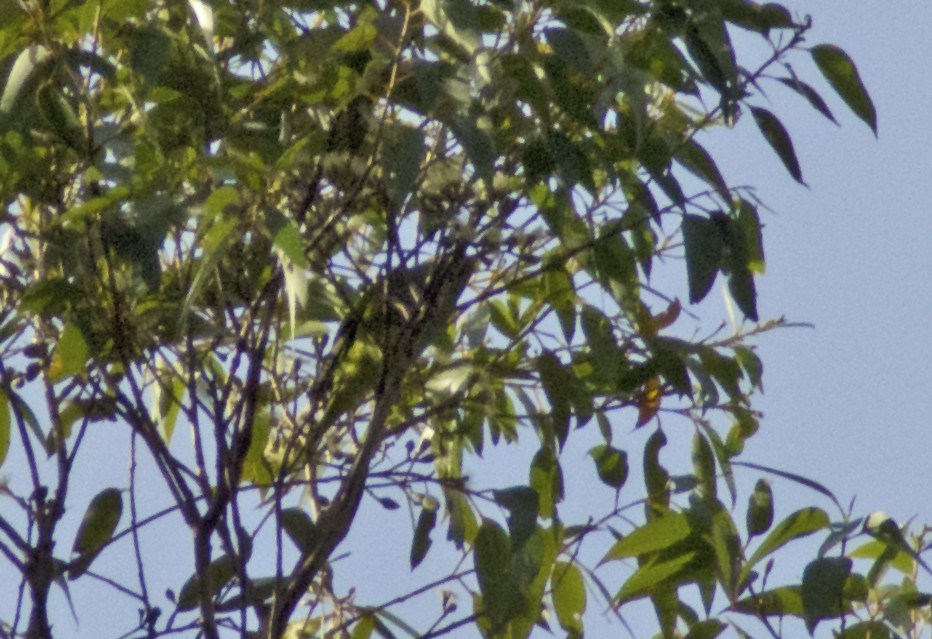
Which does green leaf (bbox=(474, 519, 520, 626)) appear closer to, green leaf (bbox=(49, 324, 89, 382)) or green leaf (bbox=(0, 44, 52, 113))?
green leaf (bbox=(49, 324, 89, 382))

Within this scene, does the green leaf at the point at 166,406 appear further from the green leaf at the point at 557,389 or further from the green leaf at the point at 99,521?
the green leaf at the point at 557,389

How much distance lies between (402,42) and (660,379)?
405 millimetres

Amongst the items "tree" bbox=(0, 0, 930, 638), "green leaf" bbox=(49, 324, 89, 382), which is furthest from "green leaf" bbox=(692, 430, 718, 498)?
"green leaf" bbox=(49, 324, 89, 382)

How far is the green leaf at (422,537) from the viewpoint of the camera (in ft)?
3.47

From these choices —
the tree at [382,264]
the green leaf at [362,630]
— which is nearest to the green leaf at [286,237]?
the tree at [382,264]

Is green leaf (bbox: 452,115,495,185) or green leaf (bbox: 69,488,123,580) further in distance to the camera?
green leaf (bbox: 69,488,123,580)

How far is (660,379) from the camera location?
1042mm

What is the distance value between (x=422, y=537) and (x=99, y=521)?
0.25 metres

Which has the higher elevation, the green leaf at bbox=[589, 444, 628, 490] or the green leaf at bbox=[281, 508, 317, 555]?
the green leaf at bbox=[589, 444, 628, 490]

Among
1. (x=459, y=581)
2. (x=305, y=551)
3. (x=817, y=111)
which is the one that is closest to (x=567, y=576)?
(x=459, y=581)

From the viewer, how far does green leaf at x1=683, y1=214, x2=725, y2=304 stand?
820 millimetres

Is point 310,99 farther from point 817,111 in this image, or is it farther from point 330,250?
point 817,111

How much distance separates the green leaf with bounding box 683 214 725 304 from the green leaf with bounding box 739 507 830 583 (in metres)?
0.19

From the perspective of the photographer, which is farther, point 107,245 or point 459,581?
point 459,581
